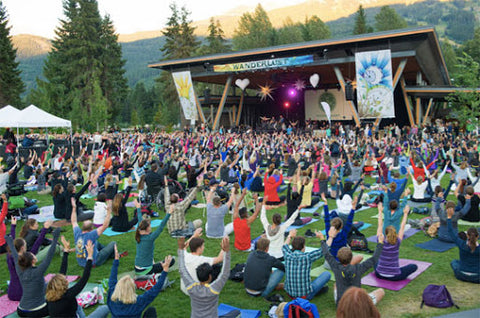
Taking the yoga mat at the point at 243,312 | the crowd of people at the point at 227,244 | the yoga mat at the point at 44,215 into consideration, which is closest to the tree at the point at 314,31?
the crowd of people at the point at 227,244

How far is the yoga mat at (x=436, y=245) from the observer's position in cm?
772

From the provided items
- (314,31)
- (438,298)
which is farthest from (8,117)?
(314,31)

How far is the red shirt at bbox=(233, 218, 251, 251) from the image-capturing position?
25.8 ft

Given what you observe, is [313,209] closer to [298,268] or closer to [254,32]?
[298,268]

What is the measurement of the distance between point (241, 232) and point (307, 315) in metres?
3.38

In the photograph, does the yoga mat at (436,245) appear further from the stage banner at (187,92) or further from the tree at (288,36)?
the tree at (288,36)

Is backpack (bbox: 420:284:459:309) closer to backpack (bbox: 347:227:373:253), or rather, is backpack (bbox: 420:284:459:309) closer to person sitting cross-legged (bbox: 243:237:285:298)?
person sitting cross-legged (bbox: 243:237:285:298)

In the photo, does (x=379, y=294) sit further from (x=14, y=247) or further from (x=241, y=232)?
(x=14, y=247)

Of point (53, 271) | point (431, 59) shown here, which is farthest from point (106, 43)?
point (53, 271)

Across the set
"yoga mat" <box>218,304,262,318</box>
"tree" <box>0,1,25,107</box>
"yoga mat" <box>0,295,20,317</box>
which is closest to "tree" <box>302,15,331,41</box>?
"tree" <box>0,1,25,107</box>

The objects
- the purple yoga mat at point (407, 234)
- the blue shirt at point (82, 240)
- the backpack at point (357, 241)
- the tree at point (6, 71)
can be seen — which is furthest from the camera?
the tree at point (6, 71)

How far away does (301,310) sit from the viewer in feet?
15.4

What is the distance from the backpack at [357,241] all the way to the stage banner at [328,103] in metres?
35.2

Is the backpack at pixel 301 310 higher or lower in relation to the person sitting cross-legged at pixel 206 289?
lower
